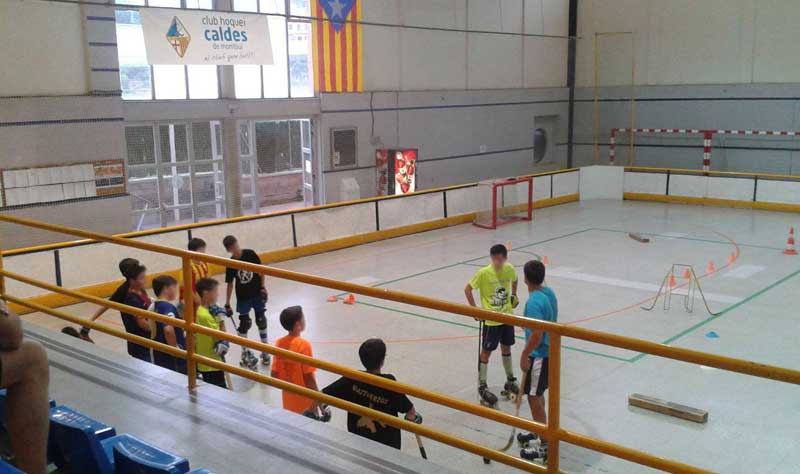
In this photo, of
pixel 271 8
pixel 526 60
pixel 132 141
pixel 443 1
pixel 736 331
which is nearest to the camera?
pixel 736 331

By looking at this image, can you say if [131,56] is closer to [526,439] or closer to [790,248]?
[526,439]

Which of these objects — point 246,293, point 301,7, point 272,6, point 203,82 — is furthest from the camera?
point 301,7

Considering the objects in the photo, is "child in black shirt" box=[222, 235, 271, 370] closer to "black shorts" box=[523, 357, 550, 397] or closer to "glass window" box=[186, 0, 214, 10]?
"black shorts" box=[523, 357, 550, 397]

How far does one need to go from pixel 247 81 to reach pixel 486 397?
44.0ft

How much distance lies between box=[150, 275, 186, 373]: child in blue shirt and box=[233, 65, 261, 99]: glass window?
1287 centimetres

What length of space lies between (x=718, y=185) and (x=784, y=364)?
14.7 m

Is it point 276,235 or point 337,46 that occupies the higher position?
point 337,46

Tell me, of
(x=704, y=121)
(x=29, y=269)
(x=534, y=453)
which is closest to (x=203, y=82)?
A: (x=29, y=269)

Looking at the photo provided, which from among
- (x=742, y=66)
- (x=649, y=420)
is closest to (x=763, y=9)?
(x=742, y=66)

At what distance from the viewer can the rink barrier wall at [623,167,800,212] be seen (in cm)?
2162

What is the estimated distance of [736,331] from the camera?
10734 millimetres

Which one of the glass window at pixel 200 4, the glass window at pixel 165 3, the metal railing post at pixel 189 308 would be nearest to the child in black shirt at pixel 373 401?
the metal railing post at pixel 189 308

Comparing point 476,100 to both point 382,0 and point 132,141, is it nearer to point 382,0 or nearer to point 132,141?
point 382,0

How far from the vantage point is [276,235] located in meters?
15.8
